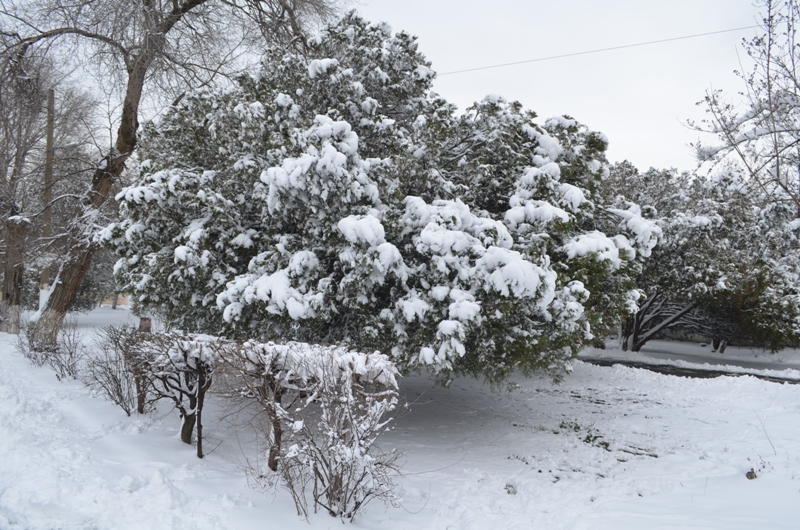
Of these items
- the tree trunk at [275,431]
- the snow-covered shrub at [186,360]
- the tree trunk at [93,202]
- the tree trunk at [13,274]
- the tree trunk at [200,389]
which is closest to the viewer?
the tree trunk at [275,431]

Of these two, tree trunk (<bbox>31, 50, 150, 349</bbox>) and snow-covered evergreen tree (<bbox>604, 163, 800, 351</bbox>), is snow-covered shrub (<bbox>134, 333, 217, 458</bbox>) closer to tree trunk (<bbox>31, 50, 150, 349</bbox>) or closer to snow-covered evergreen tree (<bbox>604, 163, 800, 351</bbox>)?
tree trunk (<bbox>31, 50, 150, 349</bbox>)

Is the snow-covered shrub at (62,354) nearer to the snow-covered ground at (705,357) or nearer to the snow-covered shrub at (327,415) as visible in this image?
the snow-covered shrub at (327,415)

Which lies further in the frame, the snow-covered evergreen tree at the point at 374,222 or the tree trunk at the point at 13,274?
the tree trunk at the point at 13,274

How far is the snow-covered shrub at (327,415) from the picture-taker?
4.00m

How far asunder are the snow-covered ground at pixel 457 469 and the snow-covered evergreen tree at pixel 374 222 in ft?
4.17

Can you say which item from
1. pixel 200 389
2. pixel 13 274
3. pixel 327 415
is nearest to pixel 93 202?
pixel 13 274

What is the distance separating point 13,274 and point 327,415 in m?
14.5

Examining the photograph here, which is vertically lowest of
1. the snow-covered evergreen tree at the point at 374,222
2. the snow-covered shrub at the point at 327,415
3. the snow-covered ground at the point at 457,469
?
the snow-covered ground at the point at 457,469

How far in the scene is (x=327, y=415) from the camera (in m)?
Answer: 4.05

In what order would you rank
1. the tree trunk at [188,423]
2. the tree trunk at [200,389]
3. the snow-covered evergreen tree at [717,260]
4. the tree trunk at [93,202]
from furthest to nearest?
the snow-covered evergreen tree at [717,260]
the tree trunk at [93,202]
the tree trunk at [188,423]
the tree trunk at [200,389]

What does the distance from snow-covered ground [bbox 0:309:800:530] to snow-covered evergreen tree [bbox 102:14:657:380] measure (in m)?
1.27

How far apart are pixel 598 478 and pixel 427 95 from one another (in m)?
6.79

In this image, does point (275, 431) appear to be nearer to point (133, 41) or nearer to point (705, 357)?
point (133, 41)

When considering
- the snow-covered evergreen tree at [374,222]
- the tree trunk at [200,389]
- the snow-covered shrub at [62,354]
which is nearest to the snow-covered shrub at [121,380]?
the snow-covered evergreen tree at [374,222]
